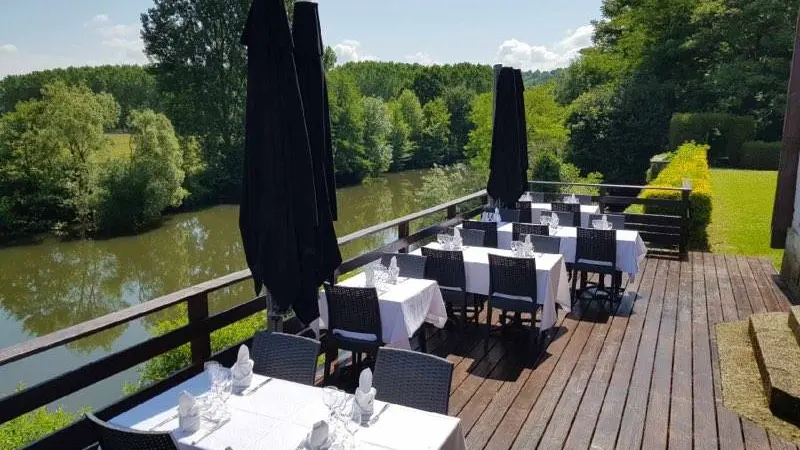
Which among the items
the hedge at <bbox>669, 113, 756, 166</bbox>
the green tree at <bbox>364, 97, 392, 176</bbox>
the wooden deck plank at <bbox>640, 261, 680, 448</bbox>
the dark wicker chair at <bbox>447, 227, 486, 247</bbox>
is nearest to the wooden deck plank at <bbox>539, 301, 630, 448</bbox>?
the wooden deck plank at <bbox>640, 261, 680, 448</bbox>

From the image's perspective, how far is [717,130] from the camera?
19625 millimetres

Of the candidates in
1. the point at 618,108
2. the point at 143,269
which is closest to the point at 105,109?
the point at 143,269

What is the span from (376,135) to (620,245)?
3341 cm

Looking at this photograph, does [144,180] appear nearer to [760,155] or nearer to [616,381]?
[616,381]

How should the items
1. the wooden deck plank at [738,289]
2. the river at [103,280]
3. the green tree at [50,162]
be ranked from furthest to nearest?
the green tree at [50,162]
the river at [103,280]
the wooden deck plank at [738,289]

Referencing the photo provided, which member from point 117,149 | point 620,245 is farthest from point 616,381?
point 117,149

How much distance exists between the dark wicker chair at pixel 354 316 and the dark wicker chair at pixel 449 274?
1430 millimetres

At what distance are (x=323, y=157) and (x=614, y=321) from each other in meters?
4.00

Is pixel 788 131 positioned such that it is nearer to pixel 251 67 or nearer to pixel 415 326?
pixel 415 326

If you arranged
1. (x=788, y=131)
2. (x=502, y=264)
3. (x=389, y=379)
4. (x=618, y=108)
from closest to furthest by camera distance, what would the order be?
(x=389, y=379), (x=502, y=264), (x=788, y=131), (x=618, y=108)

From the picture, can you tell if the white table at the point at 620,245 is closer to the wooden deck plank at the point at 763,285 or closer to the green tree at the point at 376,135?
the wooden deck plank at the point at 763,285

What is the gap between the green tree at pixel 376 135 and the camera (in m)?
38.4

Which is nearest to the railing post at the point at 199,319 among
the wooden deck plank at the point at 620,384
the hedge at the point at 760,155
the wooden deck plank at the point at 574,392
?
the wooden deck plank at the point at 574,392

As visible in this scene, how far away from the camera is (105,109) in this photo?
80.3 ft
